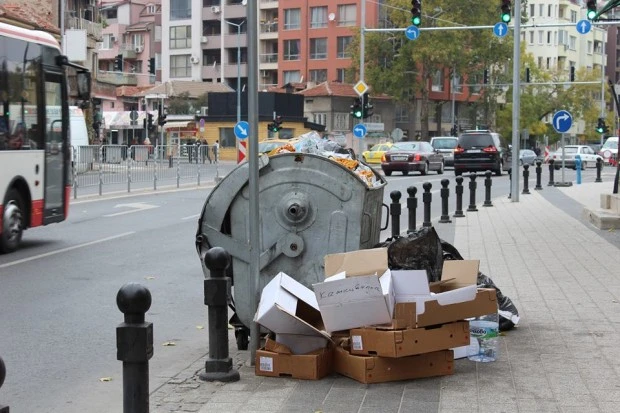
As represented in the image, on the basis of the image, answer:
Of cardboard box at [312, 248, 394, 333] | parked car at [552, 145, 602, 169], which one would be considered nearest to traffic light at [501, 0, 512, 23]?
cardboard box at [312, 248, 394, 333]

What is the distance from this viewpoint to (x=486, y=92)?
309 ft

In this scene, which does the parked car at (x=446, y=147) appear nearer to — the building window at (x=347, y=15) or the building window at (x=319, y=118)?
the building window at (x=319, y=118)

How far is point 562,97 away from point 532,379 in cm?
10110

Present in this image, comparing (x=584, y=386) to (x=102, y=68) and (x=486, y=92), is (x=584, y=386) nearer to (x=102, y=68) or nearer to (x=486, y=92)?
(x=486, y=92)

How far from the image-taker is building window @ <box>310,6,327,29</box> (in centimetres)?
9556

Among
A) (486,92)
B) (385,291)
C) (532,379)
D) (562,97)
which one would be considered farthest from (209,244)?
(562,97)

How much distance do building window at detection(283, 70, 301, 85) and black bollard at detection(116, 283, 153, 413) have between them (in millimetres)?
93965

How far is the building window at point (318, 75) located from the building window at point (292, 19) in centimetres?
432

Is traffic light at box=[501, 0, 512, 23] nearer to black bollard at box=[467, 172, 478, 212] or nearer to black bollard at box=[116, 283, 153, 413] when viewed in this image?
black bollard at box=[467, 172, 478, 212]

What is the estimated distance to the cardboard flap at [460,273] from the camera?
25.3ft

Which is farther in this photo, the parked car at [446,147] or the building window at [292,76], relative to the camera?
the building window at [292,76]

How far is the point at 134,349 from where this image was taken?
16.6 feet

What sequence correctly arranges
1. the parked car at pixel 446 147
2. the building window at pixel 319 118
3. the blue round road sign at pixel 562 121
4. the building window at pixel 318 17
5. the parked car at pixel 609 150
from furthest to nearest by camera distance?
the building window at pixel 318 17
the building window at pixel 319 118
the parked car at pixel 609 150
the parked car at pixel 446 147
the blue round road sign at pixel 562 121

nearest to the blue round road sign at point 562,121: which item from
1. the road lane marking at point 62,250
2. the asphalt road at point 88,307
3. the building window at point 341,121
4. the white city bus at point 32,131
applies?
the asphalt road at point 88,307
